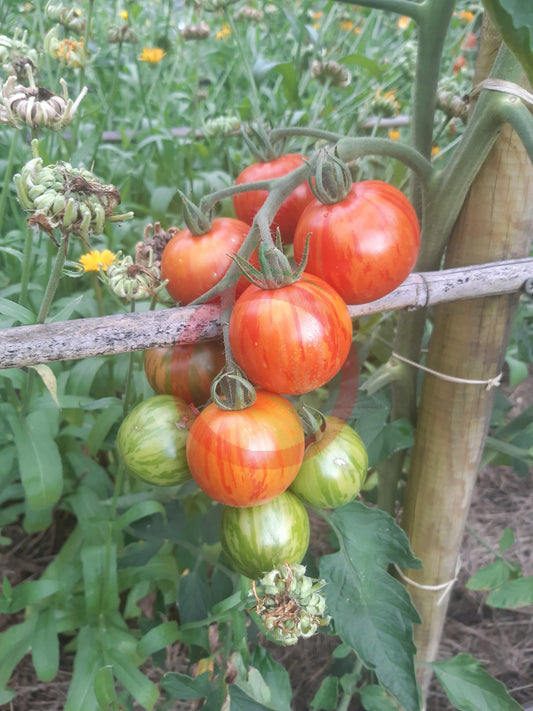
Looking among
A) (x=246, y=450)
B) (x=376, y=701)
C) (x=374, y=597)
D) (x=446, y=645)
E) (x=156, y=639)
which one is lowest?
(x=446, y=645)

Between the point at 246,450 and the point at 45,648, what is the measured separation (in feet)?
2.60

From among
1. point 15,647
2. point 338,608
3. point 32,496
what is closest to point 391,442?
point 338,608

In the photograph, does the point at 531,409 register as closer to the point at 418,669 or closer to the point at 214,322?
the point at 418,669

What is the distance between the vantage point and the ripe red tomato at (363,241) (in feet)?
2.40

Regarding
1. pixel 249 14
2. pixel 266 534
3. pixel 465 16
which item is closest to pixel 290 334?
pixel 266 534

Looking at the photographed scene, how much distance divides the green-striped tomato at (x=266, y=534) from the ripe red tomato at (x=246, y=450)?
0.06 meters

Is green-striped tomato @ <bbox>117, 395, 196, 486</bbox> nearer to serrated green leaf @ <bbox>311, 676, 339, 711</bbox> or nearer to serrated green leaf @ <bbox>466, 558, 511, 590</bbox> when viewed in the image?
serrated green leaf @ <bbox>311, 676, 339, 711</bbox>

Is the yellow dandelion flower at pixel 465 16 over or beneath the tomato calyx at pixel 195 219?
over

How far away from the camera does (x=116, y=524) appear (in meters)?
1.11

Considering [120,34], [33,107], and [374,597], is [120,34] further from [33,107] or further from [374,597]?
[374,597]

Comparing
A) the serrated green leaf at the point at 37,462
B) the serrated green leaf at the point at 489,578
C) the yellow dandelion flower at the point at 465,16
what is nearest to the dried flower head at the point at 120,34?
the serrated green leaf at the point at 37,462

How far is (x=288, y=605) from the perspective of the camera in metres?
0.77

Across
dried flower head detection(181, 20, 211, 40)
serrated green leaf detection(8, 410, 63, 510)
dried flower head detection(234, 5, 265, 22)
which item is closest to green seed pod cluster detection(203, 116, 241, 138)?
dried flower head detection(181, 20, 211, 40)

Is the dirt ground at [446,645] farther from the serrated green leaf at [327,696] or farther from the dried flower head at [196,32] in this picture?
the dried flower head at [196,32]
